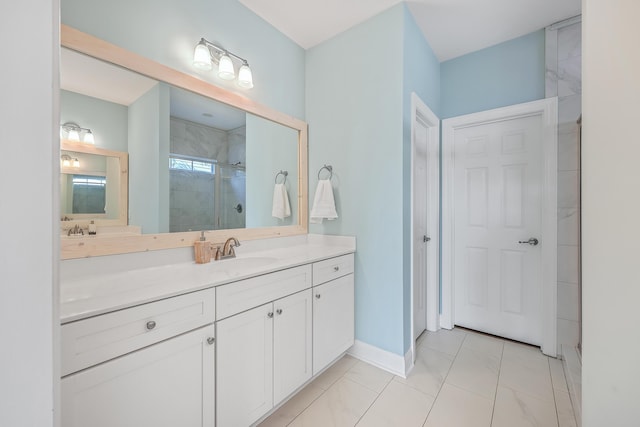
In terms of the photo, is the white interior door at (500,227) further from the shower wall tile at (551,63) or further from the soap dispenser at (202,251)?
the soap dispenser at (202,251)

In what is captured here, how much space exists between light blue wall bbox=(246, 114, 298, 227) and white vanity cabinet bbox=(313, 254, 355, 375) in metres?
0.63

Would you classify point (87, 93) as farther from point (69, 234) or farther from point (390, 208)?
point (390, 208)

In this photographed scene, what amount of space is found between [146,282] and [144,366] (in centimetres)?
34

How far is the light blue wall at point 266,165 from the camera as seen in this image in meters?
1.98

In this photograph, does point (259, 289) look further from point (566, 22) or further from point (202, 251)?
point (566, 22)

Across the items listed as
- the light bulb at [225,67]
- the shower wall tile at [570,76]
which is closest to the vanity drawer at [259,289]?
the light bulb at [225,67]

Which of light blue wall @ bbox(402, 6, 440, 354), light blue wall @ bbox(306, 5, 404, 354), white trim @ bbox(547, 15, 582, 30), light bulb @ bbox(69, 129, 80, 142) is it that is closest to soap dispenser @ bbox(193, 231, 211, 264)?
light bulb @ bbox(69, 129, 80, 142)

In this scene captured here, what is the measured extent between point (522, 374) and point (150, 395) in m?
2.33

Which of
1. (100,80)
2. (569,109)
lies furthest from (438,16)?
(100,80)

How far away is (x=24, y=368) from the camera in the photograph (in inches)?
17.3

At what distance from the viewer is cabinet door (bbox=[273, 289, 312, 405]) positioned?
141cm

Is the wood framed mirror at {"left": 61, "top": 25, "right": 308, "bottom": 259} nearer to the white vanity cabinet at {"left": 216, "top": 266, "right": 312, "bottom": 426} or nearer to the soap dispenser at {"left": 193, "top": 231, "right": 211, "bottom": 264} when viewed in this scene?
the soap dispenser at {"left": 193, "top": 231, "right": 211, "bottom": 264}

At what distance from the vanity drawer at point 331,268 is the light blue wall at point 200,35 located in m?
1.33

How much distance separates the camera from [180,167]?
1.60 meters
